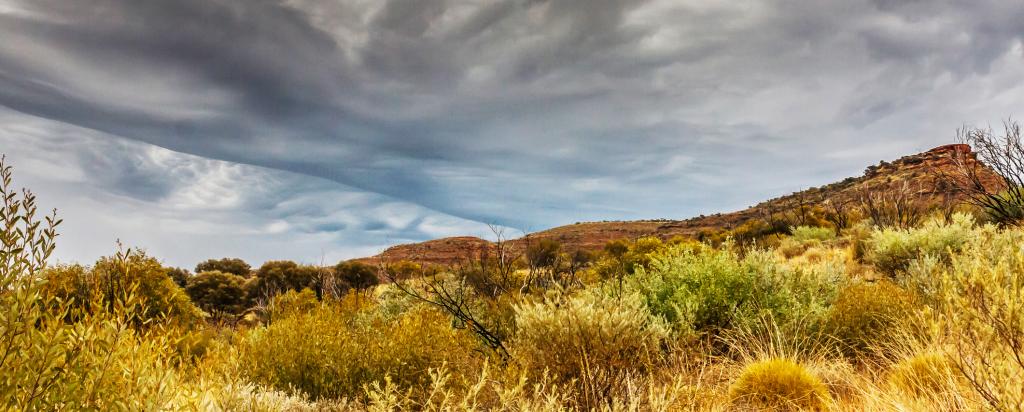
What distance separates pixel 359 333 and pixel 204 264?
115 ft

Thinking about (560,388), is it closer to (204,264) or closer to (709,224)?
(204,264)

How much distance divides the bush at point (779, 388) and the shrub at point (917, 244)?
7.00 m

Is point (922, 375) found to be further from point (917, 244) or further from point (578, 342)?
point (917, 244)

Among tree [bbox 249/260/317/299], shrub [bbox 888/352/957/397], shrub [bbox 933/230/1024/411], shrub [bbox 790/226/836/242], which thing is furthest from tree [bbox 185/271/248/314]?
shrub [bbox 933/230/1024/411]

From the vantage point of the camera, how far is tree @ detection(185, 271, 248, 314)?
1042 inches

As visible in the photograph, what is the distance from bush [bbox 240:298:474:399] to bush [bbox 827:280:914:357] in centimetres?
469

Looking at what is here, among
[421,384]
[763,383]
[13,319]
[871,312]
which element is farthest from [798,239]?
[13,319]

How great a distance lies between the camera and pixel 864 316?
6.87 metres

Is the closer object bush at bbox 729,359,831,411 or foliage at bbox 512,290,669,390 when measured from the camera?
bush at bbox 729,359,831,411

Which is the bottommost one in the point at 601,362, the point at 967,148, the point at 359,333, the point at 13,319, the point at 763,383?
the point at 763,383

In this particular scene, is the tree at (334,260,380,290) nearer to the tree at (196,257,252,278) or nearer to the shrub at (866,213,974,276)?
the tree at (196,257,252,278)

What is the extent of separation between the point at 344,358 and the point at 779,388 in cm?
440

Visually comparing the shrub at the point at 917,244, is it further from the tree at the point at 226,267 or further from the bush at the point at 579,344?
the tree at the point at 226,267

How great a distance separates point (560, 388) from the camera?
4902 millimetres
